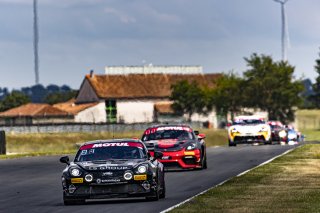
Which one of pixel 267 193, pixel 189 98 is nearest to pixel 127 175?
pixel 267 193

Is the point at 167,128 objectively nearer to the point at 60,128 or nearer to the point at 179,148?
the point at 179,148

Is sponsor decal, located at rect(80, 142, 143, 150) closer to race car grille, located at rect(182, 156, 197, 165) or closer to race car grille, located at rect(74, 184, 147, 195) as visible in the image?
race car grille, located at rect(74, 184, 147, 195)

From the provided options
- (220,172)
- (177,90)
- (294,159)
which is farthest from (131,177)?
(177,90)

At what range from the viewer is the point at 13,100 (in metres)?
192

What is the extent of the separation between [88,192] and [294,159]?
19.8 meters

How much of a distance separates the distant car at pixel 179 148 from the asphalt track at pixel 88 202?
0.39 metres

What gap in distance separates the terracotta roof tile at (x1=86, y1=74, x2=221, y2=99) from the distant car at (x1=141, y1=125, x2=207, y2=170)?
123 meters

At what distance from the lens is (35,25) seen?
483ft

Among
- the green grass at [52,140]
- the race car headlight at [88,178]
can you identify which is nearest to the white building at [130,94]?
the green grass at [52,140]

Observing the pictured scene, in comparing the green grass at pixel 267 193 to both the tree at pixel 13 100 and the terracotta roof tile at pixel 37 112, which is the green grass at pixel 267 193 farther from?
the tree at pixel 13 100

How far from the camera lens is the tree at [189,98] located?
14538 centimetres

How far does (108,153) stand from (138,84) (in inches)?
5548

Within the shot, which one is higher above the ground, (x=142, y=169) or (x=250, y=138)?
(x=250, y=138)

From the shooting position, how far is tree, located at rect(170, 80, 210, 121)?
145 m
